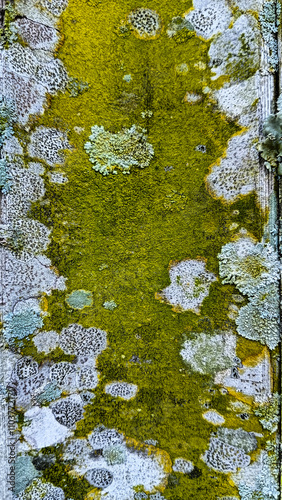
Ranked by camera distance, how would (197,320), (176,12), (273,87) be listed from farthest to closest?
(197,320)
(176,12)
(273,87)

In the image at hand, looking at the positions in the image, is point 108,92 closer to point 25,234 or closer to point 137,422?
point 25,234

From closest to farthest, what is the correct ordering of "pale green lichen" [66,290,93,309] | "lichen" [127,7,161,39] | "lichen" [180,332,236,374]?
"lichen" [127,7,161,39]
"lichen" [180,332,236,374]
"pale green lichen" [66,290,93,309]

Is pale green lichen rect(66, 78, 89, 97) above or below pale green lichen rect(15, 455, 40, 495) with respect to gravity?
above

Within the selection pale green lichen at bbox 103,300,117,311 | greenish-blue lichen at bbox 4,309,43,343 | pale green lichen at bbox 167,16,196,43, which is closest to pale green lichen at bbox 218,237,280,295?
pale green lichen at bbox 103,300,117,311

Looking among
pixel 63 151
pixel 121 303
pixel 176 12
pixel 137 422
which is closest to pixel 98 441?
pixel 137 422

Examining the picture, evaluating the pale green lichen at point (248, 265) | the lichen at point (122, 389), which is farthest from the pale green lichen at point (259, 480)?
the pale green lichen at point (248, 265)

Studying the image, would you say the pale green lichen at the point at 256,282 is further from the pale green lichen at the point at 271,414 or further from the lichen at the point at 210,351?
the pale green lichen at the point at 271,414

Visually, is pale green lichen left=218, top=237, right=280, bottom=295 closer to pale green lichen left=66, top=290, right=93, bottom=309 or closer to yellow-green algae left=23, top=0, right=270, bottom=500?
yellow-green algae left=23, top=0, right=270, bottom=500
